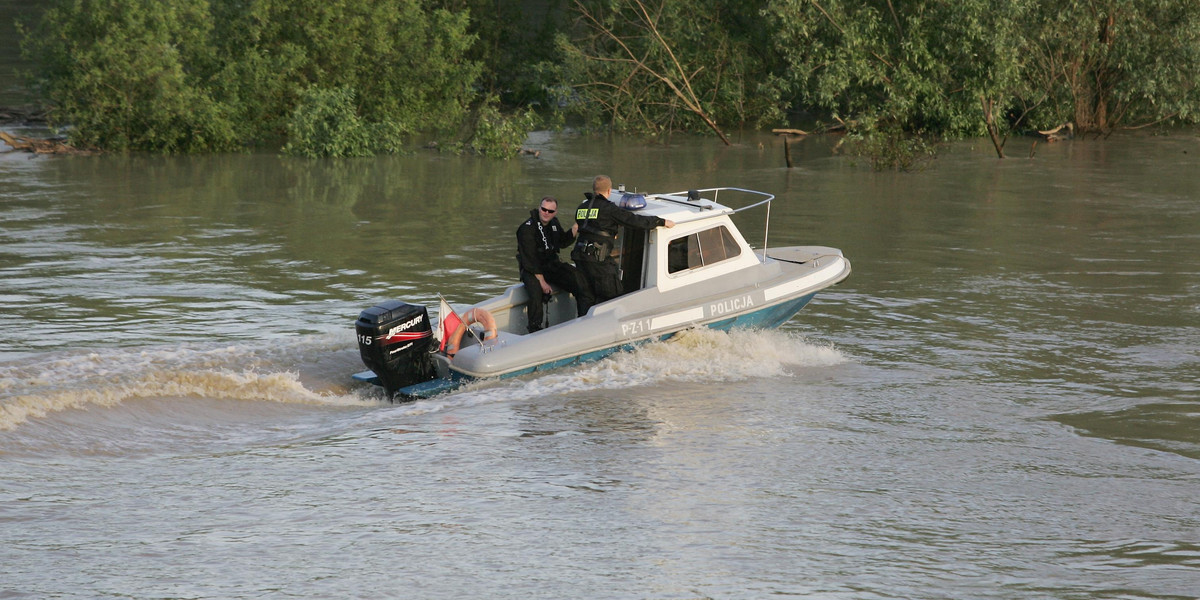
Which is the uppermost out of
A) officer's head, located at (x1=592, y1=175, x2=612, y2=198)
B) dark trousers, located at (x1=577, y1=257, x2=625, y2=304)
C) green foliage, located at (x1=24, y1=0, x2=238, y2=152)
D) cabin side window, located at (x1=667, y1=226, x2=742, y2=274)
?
green foliage, located at (x1=24, y1=0, x2=238, y2=152)

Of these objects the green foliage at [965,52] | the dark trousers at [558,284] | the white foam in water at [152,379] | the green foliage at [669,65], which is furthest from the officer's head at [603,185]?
the green foliage at [669,65]

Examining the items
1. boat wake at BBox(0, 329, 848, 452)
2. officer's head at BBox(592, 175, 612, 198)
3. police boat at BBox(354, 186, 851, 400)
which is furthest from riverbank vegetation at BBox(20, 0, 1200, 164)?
officer's head at BBox(592, 175, 612, 198)

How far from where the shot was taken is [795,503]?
7.73 meters

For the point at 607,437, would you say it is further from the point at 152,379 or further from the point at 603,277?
the point at 152,379

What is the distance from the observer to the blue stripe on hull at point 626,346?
10.1 metres

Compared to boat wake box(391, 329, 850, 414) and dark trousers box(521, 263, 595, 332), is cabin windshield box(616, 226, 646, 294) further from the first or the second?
boat wake box(391, 329, 850, 414)

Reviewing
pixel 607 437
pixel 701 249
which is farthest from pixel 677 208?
pixel 607 437

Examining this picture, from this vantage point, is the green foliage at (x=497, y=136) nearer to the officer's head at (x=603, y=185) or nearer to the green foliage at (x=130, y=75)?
the green foliage at (x=130, y=75)

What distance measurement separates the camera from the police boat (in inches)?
393

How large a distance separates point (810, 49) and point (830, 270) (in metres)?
19.1

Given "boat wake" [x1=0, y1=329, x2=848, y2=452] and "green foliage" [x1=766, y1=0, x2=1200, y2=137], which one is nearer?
"boat wake" [x1=0, y1=329, x2=848, y2=452]

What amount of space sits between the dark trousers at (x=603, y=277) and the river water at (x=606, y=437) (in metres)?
0.72

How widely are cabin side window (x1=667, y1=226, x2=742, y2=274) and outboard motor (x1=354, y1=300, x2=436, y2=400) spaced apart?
249 centimetres

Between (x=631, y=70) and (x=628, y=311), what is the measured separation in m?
21.3
